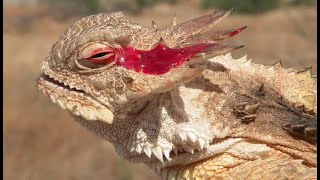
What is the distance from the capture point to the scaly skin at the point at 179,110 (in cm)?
239

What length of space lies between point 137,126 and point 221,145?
0.32 m

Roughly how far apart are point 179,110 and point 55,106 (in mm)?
8149

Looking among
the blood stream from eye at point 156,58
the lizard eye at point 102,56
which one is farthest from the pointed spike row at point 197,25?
the lizard eye at point 102,56

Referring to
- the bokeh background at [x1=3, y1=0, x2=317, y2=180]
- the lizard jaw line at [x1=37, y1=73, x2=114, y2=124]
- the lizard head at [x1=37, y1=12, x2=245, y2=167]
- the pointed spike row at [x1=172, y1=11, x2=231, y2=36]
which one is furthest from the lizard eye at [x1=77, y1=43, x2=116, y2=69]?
the bokeh background at [x1=3, y1=0, x2=317, y2=180]

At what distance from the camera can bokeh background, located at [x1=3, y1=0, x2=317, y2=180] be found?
8680 millimetres

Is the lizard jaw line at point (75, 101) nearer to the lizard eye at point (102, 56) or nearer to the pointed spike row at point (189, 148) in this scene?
the lizard eye at point (102, 56)

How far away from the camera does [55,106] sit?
10.4 metres

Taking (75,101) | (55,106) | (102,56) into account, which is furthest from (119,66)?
(55,106)

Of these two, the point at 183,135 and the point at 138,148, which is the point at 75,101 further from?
the point at 183,135

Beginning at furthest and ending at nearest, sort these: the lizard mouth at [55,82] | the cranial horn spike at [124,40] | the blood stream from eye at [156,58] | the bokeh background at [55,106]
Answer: the bokeh background at [55,106], the lizard mouth at [55,82], the cranial horn spike at [124,40], the blood stream from eye at [156,58]

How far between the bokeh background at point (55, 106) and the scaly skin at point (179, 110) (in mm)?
503

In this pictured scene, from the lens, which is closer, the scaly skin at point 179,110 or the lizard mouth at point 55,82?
the scaly skin at point 179,110

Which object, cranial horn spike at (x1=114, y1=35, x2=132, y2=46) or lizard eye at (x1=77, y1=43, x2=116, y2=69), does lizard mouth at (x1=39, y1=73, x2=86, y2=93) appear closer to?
lizard eye at (x1=77, y1=43, x2=116, y2=69)

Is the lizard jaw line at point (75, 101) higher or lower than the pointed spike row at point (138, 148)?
higher
